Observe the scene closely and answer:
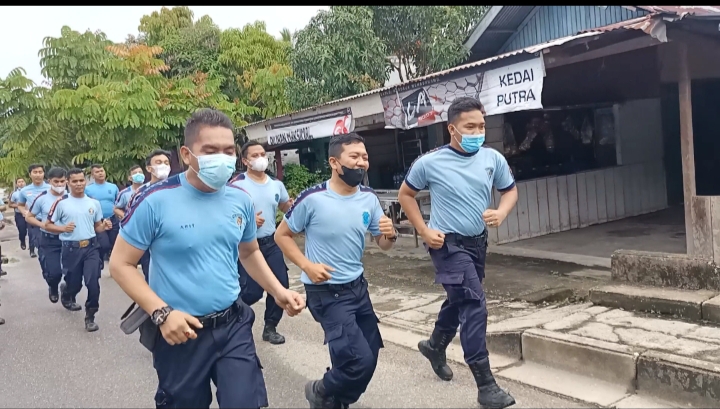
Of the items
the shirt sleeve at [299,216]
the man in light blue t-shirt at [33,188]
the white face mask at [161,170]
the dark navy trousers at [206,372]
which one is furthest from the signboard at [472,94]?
the man in light blue t-shirt at [33,188]

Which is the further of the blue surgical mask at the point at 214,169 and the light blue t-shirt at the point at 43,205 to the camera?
the light blue t-shirt at the point at 43,205

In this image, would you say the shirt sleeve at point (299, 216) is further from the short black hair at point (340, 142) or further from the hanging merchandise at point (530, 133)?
the hanging merchandise at point (530, 133)

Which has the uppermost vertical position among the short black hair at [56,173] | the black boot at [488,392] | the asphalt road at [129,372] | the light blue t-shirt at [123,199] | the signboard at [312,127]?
the signboard at [312,127]

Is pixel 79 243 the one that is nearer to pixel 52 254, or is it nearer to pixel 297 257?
pixel 52 254

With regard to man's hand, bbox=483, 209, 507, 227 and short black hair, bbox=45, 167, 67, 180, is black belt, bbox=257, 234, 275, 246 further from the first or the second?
short black hair, bbox=45, 167, 67, 180

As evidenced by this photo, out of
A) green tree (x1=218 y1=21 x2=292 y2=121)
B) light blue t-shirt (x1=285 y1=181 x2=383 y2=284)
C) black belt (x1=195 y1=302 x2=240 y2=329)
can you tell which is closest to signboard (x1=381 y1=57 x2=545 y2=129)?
light blue t-shirt (x1=285 y1=181 x2=383 y2=284)

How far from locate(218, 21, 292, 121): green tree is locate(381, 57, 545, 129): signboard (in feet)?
31.0

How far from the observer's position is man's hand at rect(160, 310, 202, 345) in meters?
2.84

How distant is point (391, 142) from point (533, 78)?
7061 millimetres

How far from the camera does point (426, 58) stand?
13.8 m

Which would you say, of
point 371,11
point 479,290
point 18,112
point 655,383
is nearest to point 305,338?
point 479,290

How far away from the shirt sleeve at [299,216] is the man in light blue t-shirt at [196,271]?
0.89 metres

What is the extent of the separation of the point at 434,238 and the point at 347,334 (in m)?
0.96

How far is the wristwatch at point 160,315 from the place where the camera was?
287 cm
